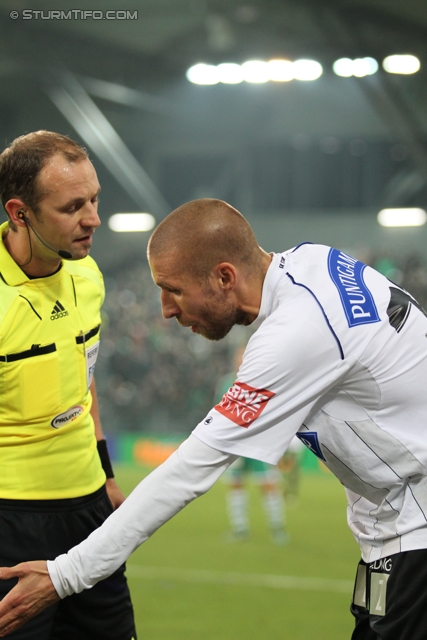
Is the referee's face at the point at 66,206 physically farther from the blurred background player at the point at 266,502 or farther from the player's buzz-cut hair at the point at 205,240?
the blurred background player at the point at 266,502

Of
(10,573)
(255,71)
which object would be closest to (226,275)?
(10,573)

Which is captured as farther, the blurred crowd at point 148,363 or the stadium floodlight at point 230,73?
the stadium floodlight at point 230,73

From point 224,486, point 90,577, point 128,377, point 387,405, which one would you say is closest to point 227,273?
point 387,405

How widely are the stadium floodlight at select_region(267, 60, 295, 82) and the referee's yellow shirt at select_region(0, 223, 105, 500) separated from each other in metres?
11.8

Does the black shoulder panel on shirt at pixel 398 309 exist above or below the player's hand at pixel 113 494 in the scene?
above

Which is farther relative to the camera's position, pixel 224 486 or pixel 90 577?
pixel 224 486

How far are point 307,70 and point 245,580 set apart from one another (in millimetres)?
9616

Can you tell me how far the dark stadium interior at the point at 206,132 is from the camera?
12688 mm

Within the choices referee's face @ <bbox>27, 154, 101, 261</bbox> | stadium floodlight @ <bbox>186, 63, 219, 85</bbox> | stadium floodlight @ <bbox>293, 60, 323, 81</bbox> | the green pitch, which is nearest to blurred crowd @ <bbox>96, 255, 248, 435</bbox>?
stadium floodlight @ <bbox>186, 63, 219, 85</bbox>

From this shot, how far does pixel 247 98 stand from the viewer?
13883mm

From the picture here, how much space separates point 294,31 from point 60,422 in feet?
38.8

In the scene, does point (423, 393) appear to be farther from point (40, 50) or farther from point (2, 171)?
point (40, 50)

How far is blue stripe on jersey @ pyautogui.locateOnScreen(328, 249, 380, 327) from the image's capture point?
190cm

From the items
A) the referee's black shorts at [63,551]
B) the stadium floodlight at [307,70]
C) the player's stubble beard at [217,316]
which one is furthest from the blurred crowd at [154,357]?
the player's stubble beard at [217,316]
